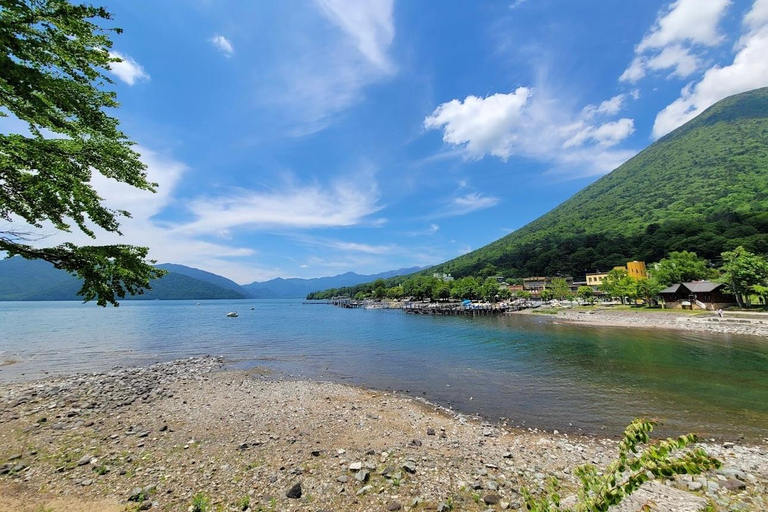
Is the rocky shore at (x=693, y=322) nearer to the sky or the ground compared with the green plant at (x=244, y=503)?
nearer to the sky

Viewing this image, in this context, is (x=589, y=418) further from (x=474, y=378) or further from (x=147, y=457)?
(x=147, y=457)

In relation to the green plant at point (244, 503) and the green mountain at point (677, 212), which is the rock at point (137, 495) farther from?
the green mountain at point (677, 212)

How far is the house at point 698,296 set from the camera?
168 feet

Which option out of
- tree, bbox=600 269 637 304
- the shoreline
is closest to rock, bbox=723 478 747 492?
the shoreline

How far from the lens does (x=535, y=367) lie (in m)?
22.8

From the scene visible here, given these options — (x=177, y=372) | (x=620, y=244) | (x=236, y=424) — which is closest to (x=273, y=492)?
(x=236, y=424)

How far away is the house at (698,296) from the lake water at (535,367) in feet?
80.2

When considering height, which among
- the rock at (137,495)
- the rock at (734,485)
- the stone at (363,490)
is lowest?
the rock at (734,485)

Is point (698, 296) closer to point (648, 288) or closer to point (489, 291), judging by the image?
point (648, 288)

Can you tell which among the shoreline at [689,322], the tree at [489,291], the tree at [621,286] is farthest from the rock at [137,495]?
the tree at [489,291]

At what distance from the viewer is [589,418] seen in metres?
13.6

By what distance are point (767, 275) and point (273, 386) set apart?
213ft

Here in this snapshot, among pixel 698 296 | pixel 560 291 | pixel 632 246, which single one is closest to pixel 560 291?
pixel 560 291

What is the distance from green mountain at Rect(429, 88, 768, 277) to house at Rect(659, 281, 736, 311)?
52.6 m
